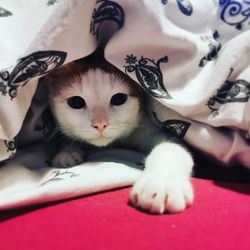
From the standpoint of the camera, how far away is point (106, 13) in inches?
34.2

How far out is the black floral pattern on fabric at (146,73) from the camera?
0.88 meters

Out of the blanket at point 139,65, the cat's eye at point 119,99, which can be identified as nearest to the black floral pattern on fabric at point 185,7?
the blanket at point 139,65

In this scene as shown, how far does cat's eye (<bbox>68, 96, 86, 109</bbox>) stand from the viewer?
996 millimetres

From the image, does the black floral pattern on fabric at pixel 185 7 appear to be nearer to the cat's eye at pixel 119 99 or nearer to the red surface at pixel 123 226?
the cat's eye at pixel 119 99

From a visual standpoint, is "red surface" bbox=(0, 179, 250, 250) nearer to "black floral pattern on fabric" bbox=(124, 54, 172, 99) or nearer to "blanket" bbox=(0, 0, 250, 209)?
"blanket" bbox=(0, 0, 250, 209)

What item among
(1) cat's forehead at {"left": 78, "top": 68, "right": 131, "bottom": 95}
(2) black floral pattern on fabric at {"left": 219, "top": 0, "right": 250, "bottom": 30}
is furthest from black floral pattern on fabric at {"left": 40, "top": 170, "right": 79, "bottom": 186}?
(2) black floral pattern on fabric at {"left": 219, "top": 0, "right": 250, "bottom": 30}

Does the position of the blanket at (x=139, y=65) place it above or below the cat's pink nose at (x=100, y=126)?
above

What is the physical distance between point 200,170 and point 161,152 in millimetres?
136

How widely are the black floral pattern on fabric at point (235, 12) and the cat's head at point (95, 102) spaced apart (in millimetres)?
251

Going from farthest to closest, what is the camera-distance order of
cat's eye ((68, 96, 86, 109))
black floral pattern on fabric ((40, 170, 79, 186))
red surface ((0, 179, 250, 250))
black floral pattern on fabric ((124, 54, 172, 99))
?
1. cat's eye ((68, 96, 86, 109))
2. black floral pattern on fabric ((124, 54, 172, 99))
3. black floral pattern on fabric ((40, 170, 79, 186))
4. red surface ((0, 179, 250, 250))

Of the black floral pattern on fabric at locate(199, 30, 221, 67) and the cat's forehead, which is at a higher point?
the black floral pattern on fabric at locate(199, 30, 221, 67)

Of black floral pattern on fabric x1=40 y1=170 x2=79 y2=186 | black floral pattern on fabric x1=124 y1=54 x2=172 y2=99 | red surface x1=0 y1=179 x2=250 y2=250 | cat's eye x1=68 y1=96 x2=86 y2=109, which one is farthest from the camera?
cat's eye x1=68 y1=96 x2=86 y2=109

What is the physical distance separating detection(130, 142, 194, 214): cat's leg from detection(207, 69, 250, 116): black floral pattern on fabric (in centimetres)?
14

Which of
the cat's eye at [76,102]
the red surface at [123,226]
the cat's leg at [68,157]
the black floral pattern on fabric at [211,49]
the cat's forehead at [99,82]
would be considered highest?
the black floral pattern on fabric at [211,49]
